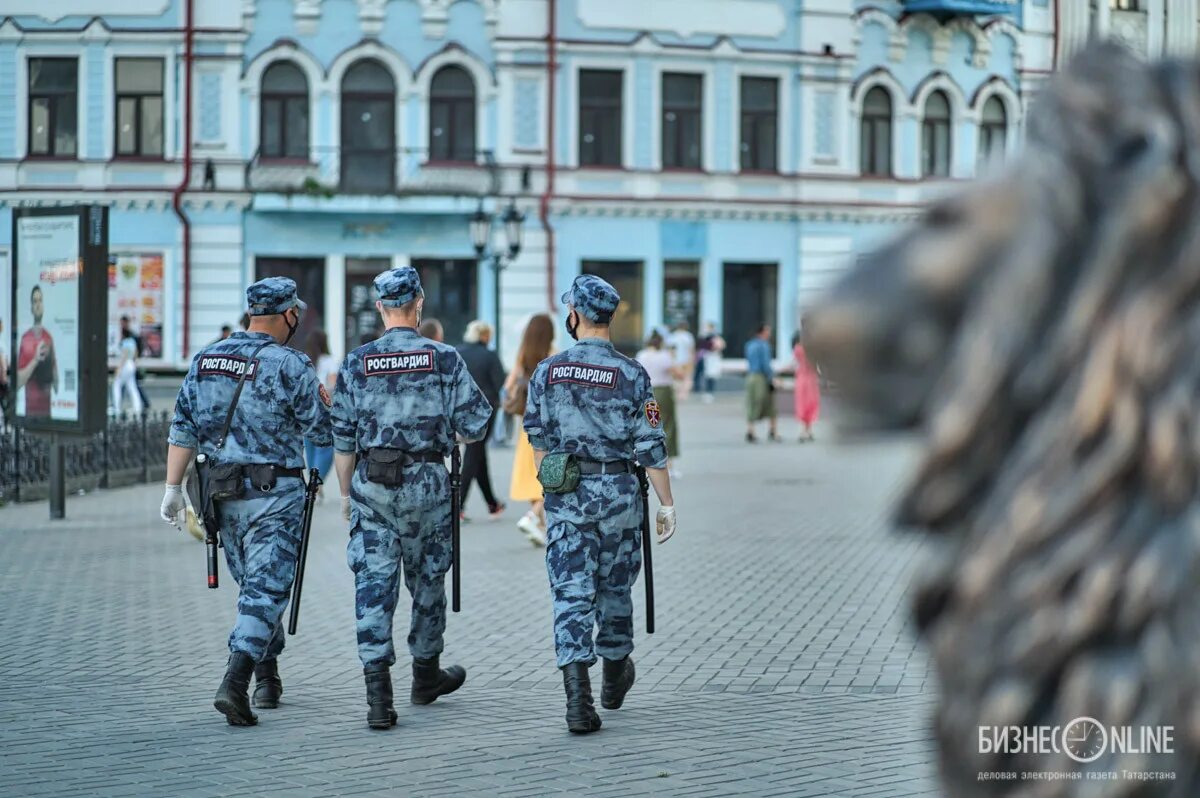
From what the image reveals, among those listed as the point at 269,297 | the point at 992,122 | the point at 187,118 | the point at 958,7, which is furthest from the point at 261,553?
the point at 992,122

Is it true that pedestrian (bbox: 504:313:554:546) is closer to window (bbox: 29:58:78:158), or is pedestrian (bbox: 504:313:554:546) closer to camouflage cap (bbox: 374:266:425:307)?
camouflage cap (bbox: 374:266:425:307)

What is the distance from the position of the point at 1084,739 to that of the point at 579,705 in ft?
18.5

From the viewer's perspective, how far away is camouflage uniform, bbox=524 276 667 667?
7879 millimetres

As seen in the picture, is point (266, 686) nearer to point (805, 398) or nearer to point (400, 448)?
point (400, 448)

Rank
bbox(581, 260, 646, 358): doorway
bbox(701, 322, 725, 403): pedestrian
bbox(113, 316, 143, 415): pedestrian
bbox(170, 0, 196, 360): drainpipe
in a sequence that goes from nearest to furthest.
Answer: bbox(113, 316, 143, 415): pedestrian
bbox(170, 0, 196, 360): drainpipe
bbox(701, 322, 725, 403): pedestrian
bbox(581, 260, 646, 358): doorway

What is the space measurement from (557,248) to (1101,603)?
125ft

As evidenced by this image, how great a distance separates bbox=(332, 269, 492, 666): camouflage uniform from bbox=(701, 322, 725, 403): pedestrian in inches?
1249

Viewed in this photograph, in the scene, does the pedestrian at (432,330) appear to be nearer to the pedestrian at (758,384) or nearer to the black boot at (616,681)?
the black boot at (616,681)

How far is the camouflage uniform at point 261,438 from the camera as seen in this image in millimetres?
8070

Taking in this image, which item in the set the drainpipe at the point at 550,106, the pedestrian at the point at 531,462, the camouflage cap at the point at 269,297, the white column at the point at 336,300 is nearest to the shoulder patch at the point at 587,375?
the camouflage cap at the point at 269,297

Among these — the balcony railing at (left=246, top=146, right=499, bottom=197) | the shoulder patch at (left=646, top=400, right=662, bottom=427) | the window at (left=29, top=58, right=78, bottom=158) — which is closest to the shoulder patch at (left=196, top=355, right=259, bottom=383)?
the shoulder patch at (left=646, top=400, right=662, bottom=427)

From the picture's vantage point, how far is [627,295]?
40781 millimetres

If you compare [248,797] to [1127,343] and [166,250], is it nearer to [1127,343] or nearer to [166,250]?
[1127,343]

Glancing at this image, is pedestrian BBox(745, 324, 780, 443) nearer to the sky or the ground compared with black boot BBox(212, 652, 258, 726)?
nearer to the sky
